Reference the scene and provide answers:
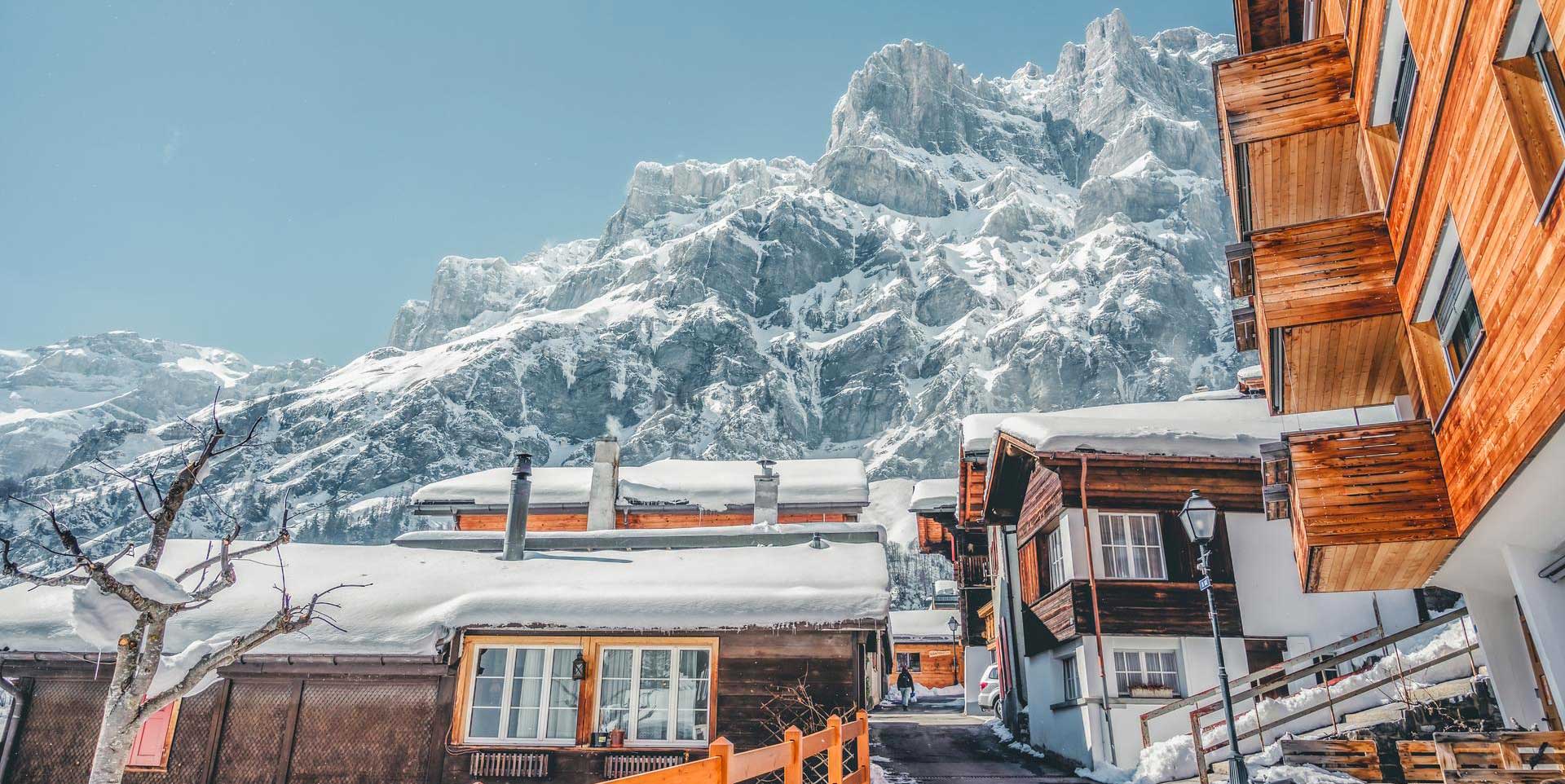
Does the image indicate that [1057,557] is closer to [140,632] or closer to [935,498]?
[140,632]

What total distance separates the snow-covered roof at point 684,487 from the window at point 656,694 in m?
19.5

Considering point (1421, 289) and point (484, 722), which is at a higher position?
point (1421, 289)

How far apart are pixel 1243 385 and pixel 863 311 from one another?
155m

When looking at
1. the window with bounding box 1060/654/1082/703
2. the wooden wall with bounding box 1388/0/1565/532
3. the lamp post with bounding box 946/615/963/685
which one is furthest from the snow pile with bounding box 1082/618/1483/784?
the lamp post with bounding box 946/615/963/685

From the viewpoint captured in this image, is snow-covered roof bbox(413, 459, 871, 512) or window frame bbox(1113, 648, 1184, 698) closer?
window frame bbox(1113, 648, 1184, 698)

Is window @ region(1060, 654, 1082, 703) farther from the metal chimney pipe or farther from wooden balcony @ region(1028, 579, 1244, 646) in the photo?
the metal chimney pipe

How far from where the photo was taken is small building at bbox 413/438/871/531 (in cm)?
3528

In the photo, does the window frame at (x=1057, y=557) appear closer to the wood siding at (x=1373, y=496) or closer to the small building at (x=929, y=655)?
the wood siding at (x=1373, y=496)

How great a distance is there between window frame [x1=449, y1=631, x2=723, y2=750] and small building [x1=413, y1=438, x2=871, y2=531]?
60.6 feet

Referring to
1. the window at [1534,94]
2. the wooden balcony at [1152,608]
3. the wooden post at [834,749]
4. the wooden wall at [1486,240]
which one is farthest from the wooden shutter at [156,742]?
the window at [1534,94]

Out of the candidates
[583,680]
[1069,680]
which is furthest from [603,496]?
[1069,680]

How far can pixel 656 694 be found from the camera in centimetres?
1473

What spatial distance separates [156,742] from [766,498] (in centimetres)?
1963

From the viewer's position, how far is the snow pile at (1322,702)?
13953 mm
